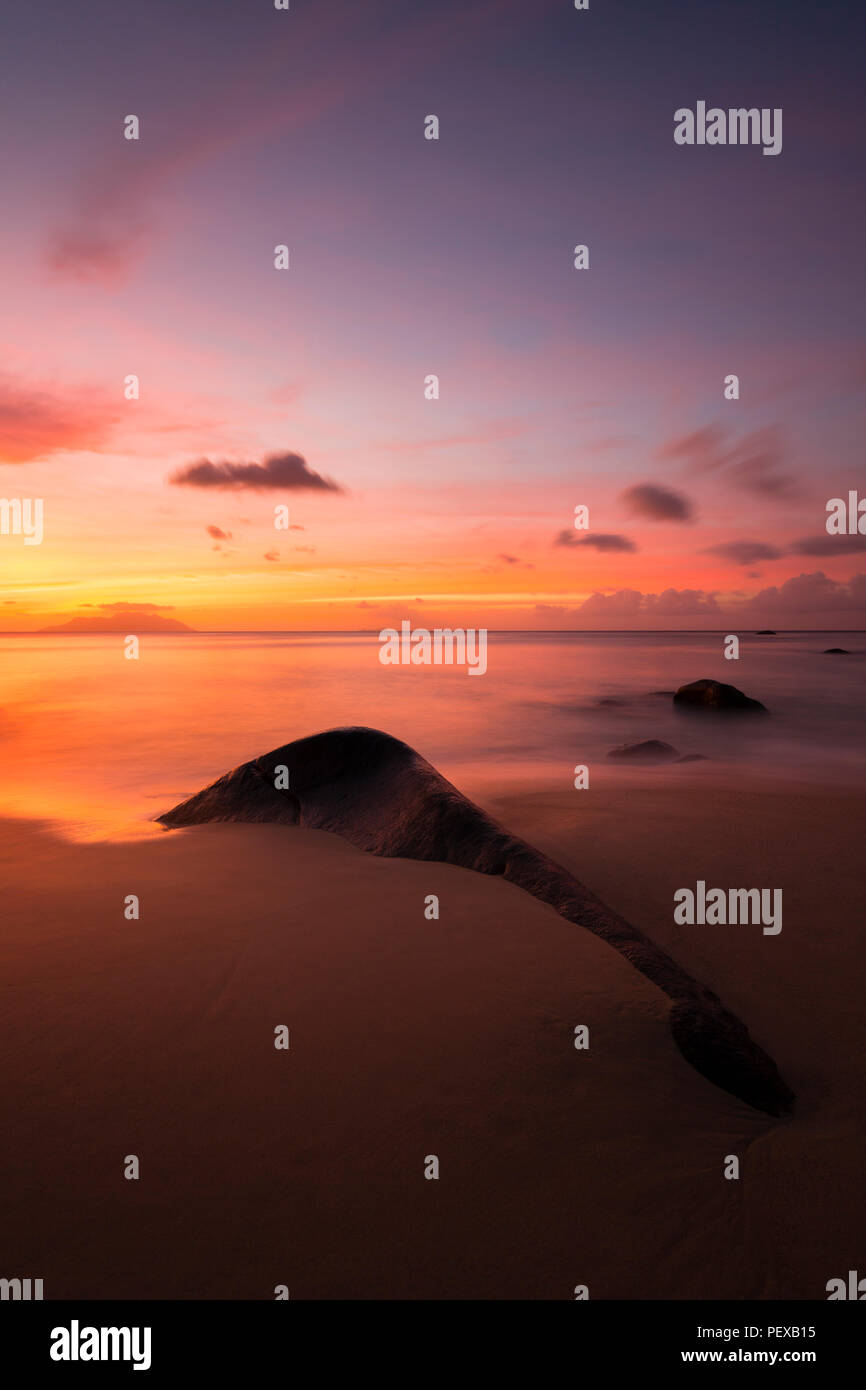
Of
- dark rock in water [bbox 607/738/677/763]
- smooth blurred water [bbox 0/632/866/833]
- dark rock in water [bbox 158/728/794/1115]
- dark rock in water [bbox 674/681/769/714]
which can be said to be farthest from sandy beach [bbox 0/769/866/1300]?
dark rock in water [bbox 674/681/769/714]

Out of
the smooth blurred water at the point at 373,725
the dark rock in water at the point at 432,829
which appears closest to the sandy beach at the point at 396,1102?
the dark rock in water at the point at 432,829

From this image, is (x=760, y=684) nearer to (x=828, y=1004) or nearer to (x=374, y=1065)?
(x=828, y=1004)

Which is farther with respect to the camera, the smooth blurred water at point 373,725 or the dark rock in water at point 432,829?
the smooth blurred water at point 373,725

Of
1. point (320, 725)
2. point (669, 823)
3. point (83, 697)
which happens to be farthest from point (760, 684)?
point (83, 697)

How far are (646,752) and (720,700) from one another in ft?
22.2

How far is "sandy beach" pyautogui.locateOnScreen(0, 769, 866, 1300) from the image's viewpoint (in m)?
1.92

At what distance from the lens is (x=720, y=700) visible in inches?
720

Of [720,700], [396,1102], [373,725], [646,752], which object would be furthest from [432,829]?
[720,700]

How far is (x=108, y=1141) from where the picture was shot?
2199 millimetres

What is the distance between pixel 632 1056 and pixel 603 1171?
0.62m

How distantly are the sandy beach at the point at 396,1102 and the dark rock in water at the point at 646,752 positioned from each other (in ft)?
27.6

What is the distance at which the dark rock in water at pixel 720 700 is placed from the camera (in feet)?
59.6

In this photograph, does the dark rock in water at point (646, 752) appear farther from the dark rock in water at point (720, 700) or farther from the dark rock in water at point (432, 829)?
the dark rock in water at point (432, 829)

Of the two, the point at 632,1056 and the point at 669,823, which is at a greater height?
the point at 669,823
